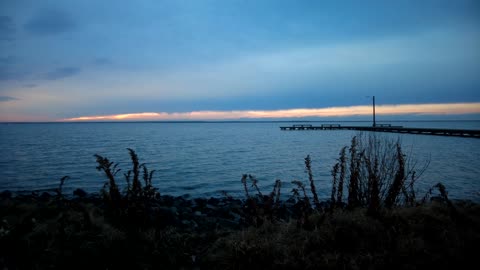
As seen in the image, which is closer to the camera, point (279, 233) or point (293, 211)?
point (279, 233)

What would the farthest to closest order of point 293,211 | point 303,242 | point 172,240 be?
1. point 293,211
2. point 172,240
3. point 303,242

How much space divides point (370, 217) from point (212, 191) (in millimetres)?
10073

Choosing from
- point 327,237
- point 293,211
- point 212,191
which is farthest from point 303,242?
point 212,191

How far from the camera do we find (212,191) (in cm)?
1448

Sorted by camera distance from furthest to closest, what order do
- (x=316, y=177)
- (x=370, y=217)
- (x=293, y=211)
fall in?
1. (x=316, y=177)
2. (x=293, y=211)
3. (x=370, y=217)

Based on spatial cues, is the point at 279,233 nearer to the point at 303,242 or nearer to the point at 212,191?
the point at 303,242

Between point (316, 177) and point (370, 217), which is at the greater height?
point (370, 217)

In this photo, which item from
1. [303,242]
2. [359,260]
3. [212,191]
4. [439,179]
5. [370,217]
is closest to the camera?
[359,260]

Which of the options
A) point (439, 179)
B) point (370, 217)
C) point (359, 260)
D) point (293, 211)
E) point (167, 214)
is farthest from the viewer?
point (439, 179)

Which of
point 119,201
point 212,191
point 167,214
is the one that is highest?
point 119,201

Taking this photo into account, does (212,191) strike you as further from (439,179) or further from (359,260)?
(439,179)

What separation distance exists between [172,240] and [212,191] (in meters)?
9.69

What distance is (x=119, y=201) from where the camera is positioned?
17.3ft

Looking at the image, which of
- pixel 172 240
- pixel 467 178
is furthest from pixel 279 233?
pixel 467 178
